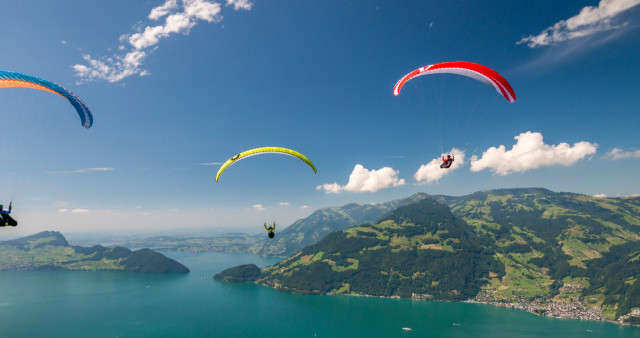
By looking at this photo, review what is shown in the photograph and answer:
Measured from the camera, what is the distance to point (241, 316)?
415 feet

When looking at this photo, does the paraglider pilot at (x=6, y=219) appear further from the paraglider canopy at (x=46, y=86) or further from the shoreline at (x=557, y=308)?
the shoreline at (x=557, y=308)

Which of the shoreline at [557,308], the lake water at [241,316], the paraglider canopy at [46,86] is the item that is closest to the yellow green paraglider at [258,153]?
the paraglider canopy at [46,86]

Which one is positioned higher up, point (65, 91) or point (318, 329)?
point (65, 91)

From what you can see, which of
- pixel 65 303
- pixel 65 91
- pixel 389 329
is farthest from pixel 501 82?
pixel 65 303

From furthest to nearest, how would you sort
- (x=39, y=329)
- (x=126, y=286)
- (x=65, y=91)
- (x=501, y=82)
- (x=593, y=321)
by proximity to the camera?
1. (x=126, y=286)
2. (x=593, y=321)
3. (x=39, y=329)
4. (x=501, y=82)
5. (x=65, y=91)

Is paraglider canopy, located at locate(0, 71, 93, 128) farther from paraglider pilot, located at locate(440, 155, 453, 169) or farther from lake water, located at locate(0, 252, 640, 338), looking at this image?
lake water, located at locate(0, 252, 640, 338)

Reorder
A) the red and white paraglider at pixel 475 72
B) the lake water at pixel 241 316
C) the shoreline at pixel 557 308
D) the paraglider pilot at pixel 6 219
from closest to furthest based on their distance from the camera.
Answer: the paraglider pilot at pixel 6 219 → the red and white paraglider at pixel 475 72 → the lake water at pixel 241 316 → the shoreline at pixel 557 308

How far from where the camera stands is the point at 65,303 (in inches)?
5433

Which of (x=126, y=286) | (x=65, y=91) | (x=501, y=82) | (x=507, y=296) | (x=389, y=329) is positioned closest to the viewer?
(x=65, y=91)

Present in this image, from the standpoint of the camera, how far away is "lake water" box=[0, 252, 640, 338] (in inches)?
4144

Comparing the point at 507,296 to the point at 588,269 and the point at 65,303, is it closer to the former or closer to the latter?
the point at 588,269

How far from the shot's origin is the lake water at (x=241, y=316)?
10525 centimetres

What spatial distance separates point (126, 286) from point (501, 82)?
234 metres

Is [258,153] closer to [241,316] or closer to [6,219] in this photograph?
[6,219]
